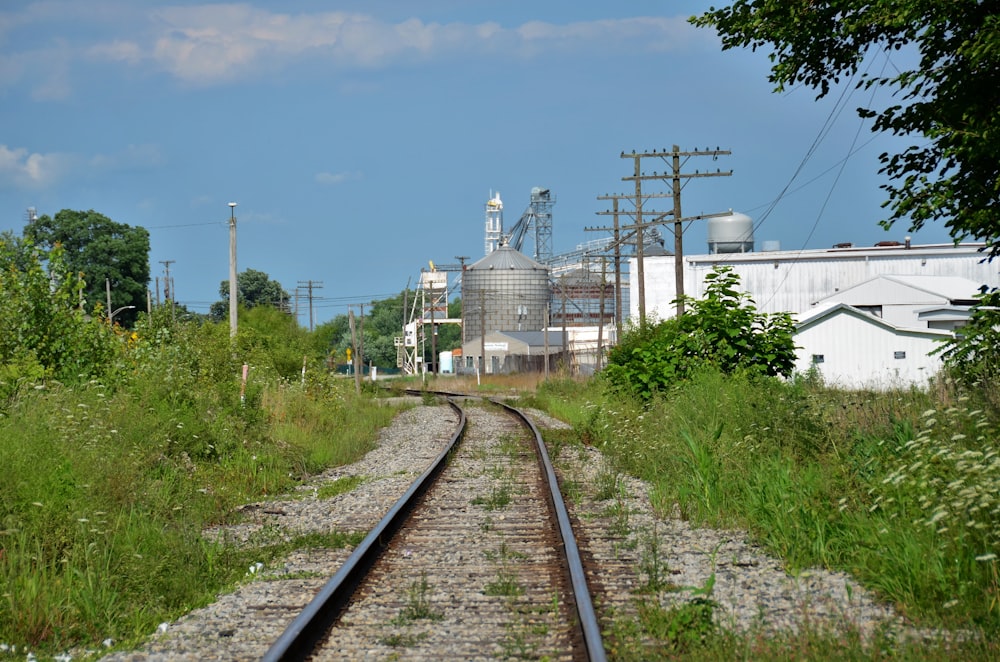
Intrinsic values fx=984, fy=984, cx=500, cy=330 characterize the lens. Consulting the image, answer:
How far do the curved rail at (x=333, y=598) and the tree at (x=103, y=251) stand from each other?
90.2 meters


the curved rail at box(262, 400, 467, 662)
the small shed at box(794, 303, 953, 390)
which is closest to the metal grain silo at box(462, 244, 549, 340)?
the small shed at box(794, 303, 953, 390)

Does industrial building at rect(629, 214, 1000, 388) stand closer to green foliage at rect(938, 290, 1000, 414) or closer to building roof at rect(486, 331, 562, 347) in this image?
building roof at rect(486, 331, 562, 347)

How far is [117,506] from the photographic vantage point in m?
9.25

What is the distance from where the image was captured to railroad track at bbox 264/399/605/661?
598cm

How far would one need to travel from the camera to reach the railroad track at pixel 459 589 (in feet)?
19.6

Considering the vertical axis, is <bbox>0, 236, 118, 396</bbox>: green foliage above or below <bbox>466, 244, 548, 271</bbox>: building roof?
below

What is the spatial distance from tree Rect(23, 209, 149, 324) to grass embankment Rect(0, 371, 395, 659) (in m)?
85.0

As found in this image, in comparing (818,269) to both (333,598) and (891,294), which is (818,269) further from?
(333,598)

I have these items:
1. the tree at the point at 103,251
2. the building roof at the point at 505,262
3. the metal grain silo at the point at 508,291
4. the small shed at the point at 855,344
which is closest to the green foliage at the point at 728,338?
the small shed at the point at 855,344

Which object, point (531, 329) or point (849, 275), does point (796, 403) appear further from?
point (531, 329)

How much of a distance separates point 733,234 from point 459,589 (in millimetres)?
78515

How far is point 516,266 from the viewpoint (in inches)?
4456

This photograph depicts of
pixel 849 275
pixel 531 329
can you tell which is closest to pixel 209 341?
pixel 849 275

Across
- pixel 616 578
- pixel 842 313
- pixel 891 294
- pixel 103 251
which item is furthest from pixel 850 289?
pixel 103 251
